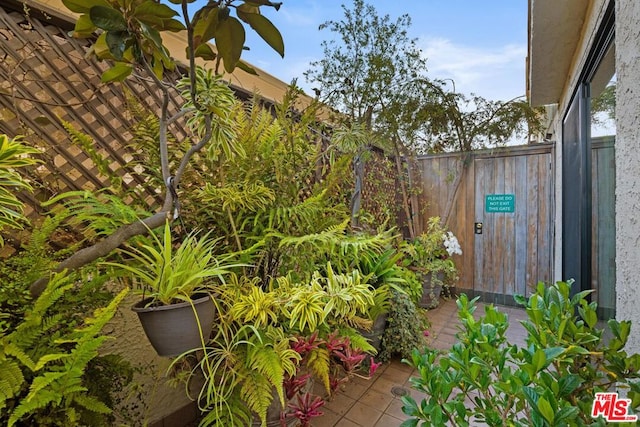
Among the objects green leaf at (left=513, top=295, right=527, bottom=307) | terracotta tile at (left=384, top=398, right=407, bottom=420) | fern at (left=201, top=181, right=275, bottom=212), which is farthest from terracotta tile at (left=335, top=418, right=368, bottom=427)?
fern at (left=201, top=181, right=275, bottom=212)

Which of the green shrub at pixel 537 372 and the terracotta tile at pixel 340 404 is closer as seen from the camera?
the green shrub at pixel 537 372

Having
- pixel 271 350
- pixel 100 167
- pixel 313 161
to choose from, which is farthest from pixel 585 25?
pixel 100 167

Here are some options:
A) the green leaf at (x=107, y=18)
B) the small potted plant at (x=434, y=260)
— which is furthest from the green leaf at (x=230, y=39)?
the small potted plant at (x=434, y=260)

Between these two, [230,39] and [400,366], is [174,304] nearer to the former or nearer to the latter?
[230,39]

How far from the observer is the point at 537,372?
0.66 metres

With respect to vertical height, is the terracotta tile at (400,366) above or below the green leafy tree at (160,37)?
below

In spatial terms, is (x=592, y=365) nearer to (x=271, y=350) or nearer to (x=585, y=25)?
(x=271, y=350)

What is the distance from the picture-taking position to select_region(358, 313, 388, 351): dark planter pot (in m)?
2.26

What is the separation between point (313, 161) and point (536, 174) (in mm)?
3374

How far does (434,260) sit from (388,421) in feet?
8.26

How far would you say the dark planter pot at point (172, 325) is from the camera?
0.98 m
